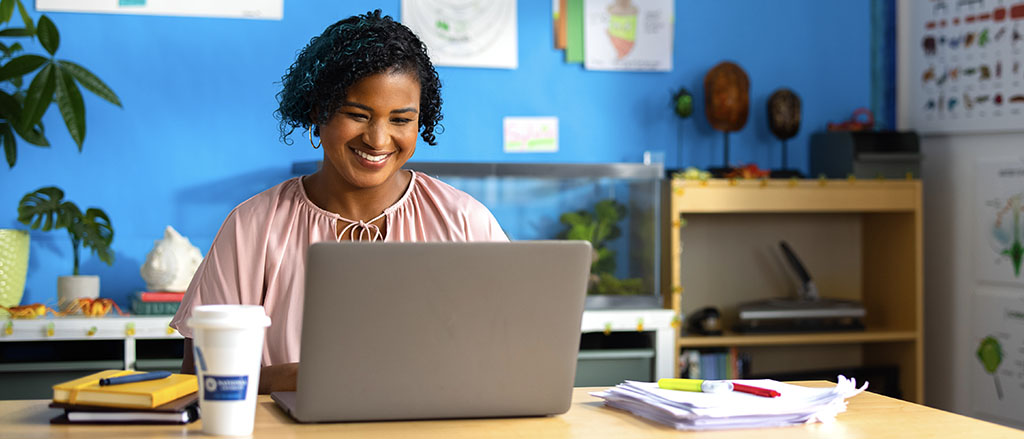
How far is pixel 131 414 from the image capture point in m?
1.04

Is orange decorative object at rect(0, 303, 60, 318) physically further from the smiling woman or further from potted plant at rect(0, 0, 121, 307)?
the smiling woman

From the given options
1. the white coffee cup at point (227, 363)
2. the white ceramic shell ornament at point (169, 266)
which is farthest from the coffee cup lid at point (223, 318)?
the white ceramic shell ornament at point (169, 266)

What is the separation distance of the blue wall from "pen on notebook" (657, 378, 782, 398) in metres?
2.00

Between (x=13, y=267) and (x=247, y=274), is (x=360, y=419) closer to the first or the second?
(x=247, y=274)

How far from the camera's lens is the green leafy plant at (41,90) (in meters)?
2.58

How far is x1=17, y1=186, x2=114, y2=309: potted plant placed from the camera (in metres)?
2.63

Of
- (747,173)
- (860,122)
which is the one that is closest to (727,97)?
(747,173)

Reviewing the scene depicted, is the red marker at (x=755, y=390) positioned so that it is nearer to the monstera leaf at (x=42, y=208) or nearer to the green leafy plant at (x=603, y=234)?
the green leafy plant at (x=603, y=234)

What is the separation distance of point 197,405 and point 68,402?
0.14 meters

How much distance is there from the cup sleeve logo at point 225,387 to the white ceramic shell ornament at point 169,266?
178 centimetres

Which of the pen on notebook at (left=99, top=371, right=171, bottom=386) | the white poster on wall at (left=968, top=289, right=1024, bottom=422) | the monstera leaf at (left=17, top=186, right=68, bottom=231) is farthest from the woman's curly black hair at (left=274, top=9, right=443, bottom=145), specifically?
the white poster on wall at (left=968, top=289, right=1024, bottom=422)

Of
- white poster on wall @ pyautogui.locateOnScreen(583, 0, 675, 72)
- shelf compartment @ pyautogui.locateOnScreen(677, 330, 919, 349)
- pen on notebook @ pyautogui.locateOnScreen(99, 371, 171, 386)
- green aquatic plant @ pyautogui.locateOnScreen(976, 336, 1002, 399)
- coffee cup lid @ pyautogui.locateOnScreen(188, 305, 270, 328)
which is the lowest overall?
green aquatic plant @ pyautogui.locateOnScreen(976, 336, 1002, 399)

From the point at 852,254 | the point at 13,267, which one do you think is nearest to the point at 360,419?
the point at 13,267

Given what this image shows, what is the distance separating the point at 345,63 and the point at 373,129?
11 cm
